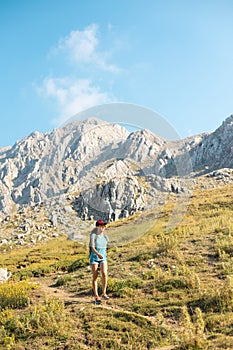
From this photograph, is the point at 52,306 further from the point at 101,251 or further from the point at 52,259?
the point at 52,259

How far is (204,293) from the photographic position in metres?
8.75

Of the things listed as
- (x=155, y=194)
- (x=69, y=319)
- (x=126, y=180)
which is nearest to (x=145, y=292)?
(x=69, y=319)

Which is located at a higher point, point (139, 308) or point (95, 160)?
point (95, 160)

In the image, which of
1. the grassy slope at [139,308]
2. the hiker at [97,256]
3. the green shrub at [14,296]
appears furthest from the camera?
the green shrub at [14,296]

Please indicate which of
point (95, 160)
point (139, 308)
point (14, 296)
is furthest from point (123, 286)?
point (95, 160)

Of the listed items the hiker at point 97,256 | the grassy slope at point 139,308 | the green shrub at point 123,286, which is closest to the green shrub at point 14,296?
the grassy slope at point 139,308

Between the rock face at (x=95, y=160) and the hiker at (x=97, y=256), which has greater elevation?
the rock face at (x=95, y=160)

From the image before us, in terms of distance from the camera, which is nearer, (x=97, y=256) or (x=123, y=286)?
(x=97, y=256)

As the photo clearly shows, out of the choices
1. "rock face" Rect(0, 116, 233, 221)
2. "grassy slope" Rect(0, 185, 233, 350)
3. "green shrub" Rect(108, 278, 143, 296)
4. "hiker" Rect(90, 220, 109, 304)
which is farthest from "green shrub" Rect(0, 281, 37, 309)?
"rock face" Rect(0, 116, 233, 221)

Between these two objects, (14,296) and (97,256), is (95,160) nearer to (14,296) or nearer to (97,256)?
(97,256)

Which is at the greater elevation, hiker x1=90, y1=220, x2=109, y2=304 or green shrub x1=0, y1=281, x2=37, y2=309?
hiker x1=90, y1=220, x2=109, y2=304

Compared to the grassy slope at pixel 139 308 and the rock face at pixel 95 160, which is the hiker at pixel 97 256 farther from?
the rock face at pixel 95 160

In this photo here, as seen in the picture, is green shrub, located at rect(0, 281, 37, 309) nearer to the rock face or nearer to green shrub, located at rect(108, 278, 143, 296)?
green shrub, located at rect(108, 278, 143, 296)

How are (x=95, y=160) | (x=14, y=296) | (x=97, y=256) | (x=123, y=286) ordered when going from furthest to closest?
(x=95, y=160) → (x=123, y=286) → (x=14, y=296) → (x=97, y=256)
